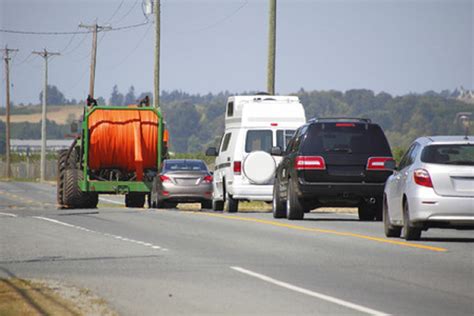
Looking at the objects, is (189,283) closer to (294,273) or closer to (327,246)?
(294,273)

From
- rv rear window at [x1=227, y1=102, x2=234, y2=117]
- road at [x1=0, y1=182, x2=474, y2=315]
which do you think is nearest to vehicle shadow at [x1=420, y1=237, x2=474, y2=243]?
road at [x1=0, y1=182, x2=474, y2=315]

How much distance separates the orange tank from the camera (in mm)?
35312

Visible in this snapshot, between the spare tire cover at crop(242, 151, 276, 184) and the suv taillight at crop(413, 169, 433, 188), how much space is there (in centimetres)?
1078

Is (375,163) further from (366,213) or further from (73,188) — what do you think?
Result: (73,188)

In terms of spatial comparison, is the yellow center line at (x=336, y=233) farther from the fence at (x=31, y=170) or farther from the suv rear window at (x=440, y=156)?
the fence at (x=31, y=170)

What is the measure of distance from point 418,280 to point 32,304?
4.63 metres

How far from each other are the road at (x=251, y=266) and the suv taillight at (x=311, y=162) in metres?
1.16

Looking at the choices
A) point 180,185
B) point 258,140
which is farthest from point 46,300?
point 180,185

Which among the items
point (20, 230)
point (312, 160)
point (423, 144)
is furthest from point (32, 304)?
point (312, 160)

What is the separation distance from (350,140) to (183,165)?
11.0m

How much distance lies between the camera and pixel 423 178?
63.8 ft

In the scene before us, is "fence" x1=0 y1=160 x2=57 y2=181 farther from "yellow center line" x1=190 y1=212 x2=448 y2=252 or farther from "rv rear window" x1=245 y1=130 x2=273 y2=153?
"yellow center line" x1=190 y1=212 x2=448 y2=252

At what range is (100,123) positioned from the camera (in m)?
35.2

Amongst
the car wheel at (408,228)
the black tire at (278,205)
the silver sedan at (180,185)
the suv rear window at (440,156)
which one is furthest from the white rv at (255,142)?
the suv rear window at (440,156)
